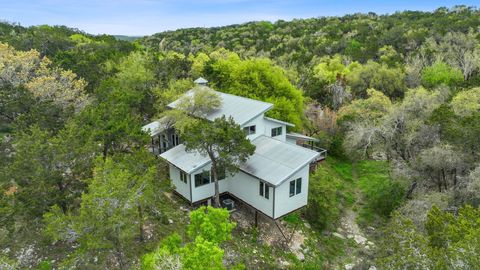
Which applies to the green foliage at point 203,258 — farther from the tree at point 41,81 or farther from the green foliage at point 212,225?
the tree at point 41,81

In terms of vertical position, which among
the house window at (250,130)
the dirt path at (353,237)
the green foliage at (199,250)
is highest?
the house window at (250,130)

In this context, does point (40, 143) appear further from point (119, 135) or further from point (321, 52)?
point (321, 52)

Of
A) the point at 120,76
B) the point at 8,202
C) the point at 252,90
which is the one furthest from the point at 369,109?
the point at 8,202

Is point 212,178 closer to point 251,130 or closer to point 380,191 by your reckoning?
point 251,130

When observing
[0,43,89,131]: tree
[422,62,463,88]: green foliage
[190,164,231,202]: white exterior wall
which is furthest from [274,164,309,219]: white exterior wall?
[422,62,463,88]: green foliage

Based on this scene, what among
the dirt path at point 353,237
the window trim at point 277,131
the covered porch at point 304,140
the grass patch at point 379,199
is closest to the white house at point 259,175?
the window trim at point 277,131

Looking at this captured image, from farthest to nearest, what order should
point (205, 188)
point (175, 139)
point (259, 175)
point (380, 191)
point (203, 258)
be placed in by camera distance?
point (175, 139) < point (380, 191) < point (205, 188) < point (259, 175) < point (203, 258)

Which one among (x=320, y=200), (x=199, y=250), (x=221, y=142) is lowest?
(x=320, y=200)

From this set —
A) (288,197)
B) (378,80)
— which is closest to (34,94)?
(288,197)
